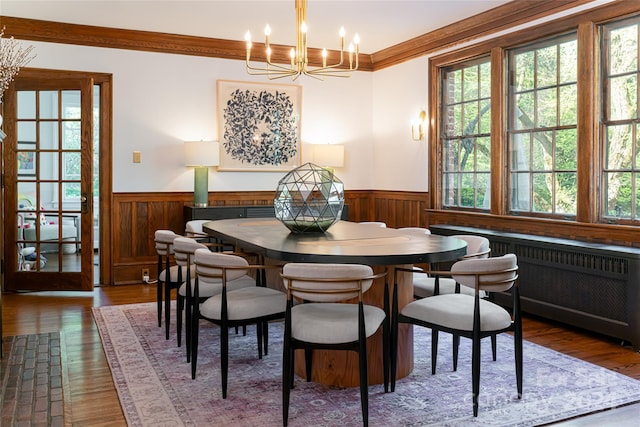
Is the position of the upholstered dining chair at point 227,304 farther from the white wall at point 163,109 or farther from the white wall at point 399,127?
the white wall at point 399,127

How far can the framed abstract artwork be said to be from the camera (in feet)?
22.0

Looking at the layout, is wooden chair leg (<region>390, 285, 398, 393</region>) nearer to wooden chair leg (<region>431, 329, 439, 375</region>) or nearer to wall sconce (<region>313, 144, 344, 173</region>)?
wooden chair leg (<region>431, 329, 439, 375</region>)

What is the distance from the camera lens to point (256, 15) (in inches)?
222

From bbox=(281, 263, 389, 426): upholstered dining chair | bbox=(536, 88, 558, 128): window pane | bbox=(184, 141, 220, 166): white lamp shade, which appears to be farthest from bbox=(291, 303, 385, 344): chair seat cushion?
bbox=(184, 141, 220, 166): white lamp shade

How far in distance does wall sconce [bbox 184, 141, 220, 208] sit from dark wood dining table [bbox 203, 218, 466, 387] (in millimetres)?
→ 2550

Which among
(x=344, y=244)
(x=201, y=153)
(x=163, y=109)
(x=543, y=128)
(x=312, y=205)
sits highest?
(x=163, y=109)

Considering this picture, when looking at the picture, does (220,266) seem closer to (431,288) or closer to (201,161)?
(431,288)

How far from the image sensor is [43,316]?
4941 mm

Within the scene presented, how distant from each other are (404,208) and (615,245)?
9.25 ft

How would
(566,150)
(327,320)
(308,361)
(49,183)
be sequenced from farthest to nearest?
(49,183) → (566,150) → (308,361) → (327,320)

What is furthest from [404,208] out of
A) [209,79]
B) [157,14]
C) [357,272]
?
[357,272]

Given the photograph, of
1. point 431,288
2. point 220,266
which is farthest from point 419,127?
point 220,266

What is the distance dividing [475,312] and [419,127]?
400 cm

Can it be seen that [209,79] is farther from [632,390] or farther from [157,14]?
[632,390]
